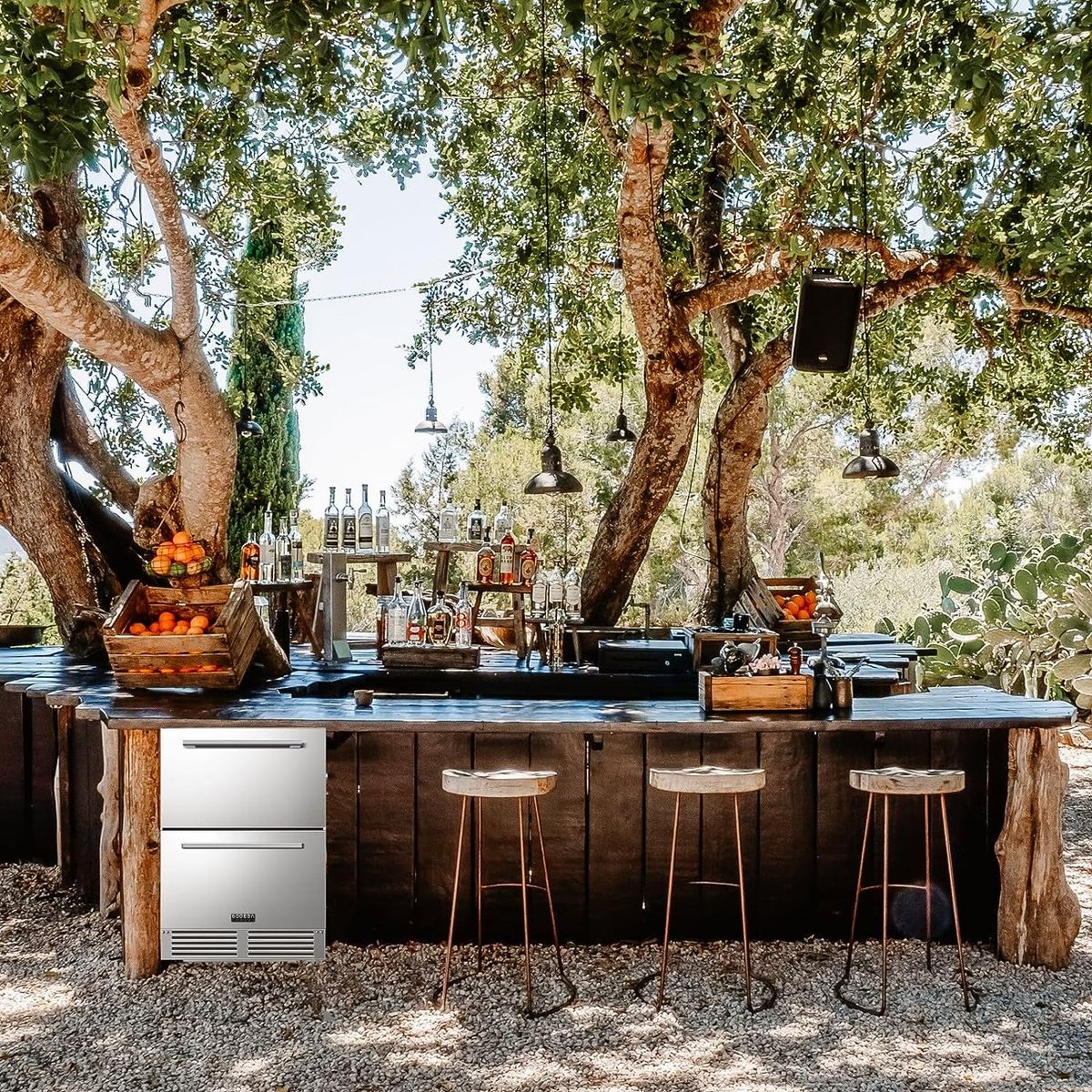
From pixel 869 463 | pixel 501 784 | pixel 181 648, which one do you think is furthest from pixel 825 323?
pixel 181 648

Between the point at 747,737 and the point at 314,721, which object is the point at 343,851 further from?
the point at 747,737

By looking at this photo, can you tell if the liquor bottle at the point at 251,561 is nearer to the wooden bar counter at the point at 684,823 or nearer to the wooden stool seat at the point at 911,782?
the wooden bar counter at the point at 684,823

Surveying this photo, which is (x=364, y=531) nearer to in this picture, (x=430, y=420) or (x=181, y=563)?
(x=181, y=563)

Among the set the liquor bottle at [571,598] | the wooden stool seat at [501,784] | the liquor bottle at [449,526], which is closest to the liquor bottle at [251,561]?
the liquor bottle at [449,526]

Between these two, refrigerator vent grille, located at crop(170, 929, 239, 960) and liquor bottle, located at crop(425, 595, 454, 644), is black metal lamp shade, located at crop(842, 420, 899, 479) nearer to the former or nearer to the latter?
liquor bottle, located at crop(425, 595, 454, 644)

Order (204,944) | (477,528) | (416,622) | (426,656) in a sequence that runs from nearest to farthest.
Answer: (204,944), (426,656), (416,622), (477,528)

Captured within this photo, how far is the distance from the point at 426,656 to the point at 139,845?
1.61 m

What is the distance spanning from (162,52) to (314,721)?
7.77 feet

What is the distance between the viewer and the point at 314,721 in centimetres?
390

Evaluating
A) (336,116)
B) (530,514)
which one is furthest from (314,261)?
(530,514)

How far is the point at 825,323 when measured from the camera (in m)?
6.41

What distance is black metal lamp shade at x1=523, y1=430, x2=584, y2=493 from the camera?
5.86 m

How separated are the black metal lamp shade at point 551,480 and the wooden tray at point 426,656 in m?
1.04

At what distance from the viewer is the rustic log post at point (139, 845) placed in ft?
13.0
